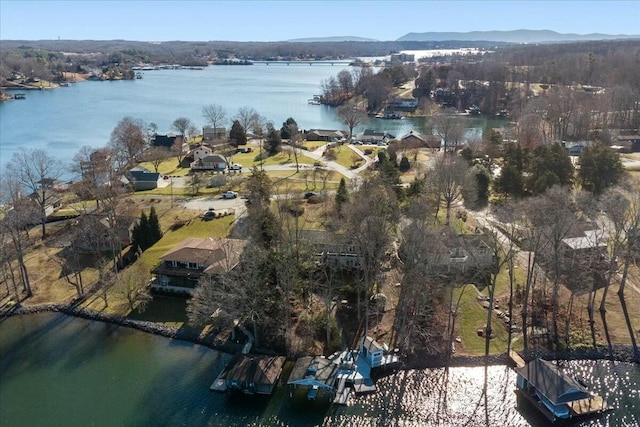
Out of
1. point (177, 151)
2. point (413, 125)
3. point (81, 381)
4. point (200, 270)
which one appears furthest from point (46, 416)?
point (413, 125)

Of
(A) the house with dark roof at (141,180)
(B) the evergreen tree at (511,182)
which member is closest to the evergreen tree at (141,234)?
(A) the house with dark roof at (141,180)

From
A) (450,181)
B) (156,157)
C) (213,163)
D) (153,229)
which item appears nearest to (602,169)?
(450,181)

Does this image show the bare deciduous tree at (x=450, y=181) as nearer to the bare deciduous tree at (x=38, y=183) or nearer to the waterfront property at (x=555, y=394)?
the waterfront property at (x=555, y=394)

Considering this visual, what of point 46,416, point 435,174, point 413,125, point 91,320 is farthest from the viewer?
point 413,125

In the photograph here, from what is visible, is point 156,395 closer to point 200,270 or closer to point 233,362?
point 233,362

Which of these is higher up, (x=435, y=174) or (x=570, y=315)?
(x=435, y=174)

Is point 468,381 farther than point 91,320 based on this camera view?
No
